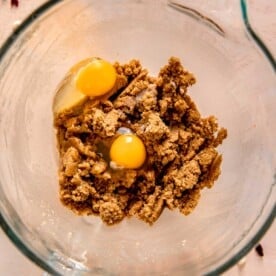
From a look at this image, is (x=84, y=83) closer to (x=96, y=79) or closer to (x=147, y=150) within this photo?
(x=96, y=79)

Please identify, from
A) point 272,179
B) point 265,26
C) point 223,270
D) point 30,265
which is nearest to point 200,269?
point 223,270

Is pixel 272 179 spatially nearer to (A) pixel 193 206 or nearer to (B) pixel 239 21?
(A) pixel 193 206

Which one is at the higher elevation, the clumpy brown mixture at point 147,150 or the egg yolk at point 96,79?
the egg yolk at point 96,79

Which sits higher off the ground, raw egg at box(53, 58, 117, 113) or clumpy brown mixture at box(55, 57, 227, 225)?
raw egg at box(53, 58, 117, 113)

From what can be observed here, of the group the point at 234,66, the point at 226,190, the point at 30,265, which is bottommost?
the point at 30,265
